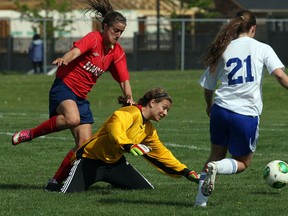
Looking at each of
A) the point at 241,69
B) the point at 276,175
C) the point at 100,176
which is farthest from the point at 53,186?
the point at 241,69

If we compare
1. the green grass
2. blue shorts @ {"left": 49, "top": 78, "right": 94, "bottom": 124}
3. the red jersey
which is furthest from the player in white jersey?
blue shorts @ {"left": 49, "top": 78, "right": 94, "bottom": 124}

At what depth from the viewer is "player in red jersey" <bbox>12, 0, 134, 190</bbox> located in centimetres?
986

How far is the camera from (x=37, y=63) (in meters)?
35.2

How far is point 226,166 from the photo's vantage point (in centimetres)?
848

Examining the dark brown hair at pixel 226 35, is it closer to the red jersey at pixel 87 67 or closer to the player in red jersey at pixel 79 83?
the player in red jersey at pixel 79 83

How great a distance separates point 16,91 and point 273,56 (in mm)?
20801

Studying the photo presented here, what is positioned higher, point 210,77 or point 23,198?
point 210,77

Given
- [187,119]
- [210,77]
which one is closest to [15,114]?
[187,119]

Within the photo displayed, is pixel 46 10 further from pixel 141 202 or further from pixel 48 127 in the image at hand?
pixel 141 202

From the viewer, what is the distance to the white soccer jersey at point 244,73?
852cm

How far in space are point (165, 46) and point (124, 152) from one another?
27.2 meters

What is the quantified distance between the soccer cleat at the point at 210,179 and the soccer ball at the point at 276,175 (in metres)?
1.28

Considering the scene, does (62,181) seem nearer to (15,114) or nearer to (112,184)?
(112,184)

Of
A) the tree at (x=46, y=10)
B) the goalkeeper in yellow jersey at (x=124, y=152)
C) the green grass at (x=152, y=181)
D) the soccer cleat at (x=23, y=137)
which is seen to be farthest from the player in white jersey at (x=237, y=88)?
the tree at (x=46, y=10)
